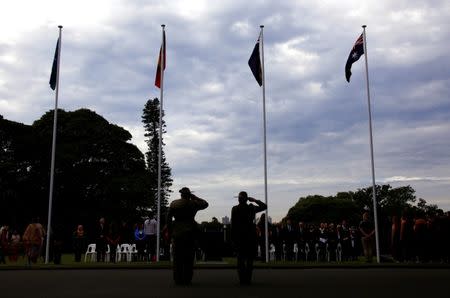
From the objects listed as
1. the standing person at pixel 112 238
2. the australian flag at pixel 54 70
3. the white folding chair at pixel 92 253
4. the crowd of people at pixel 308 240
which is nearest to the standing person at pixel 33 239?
the crowd of people at pixel 308 240

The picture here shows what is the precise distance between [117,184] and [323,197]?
6090 cm

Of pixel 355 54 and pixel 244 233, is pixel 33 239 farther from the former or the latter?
pixel 355 54

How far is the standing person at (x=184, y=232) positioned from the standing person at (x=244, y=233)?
738mm

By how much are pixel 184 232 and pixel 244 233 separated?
124cm

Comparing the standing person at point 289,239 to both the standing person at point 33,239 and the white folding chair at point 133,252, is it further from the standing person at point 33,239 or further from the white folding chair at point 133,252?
the standing person at point 33,239

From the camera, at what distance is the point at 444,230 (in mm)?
20375

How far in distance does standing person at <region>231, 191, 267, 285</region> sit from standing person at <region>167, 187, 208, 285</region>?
2.42 ft

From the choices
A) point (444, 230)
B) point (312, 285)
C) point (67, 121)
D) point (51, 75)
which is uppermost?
point (67, 121)

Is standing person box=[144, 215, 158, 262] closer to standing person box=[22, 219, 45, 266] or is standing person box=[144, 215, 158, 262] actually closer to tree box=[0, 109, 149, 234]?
standing person box=[22, 219, 45, 266]

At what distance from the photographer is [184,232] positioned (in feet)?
34.5

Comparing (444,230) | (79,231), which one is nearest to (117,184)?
(79,231)

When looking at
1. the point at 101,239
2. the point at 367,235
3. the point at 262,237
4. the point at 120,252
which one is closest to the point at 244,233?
the point at 367,235

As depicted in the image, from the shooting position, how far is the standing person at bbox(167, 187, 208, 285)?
1040 centimetres

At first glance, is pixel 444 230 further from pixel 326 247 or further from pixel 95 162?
pixel 95 162
